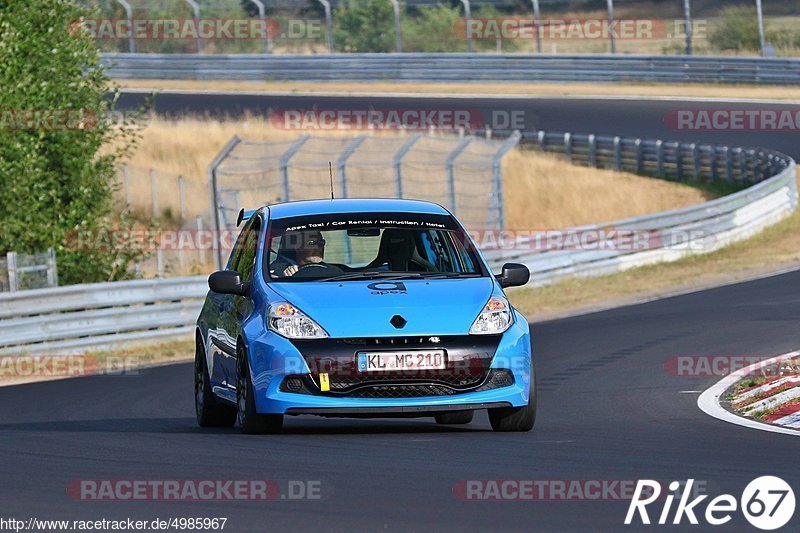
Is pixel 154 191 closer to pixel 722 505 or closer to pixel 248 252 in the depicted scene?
pixel 248 252

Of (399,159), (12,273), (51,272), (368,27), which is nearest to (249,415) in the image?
(12,273)

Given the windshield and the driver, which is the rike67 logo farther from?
the driver

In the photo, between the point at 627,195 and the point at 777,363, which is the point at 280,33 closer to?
the point at 627,195

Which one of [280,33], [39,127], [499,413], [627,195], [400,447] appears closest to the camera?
[400,447]

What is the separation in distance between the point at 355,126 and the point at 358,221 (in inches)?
1195

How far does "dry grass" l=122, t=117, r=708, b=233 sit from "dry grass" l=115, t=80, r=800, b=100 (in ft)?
25.0

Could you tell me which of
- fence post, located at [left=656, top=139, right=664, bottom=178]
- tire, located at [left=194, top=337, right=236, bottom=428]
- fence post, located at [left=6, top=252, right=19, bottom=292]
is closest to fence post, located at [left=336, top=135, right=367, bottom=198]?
fence post, located at [left=6, top=252, right=19, bottom=292]

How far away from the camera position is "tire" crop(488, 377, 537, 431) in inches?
388

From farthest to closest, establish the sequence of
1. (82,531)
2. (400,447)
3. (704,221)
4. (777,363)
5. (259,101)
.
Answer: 1. (259,101)
2. (704,221)
3. (777,363)
4. (400,447)
5. (82,531)

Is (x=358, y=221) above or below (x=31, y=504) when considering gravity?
above

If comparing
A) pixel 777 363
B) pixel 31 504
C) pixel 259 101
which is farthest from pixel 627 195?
pixel 31 504

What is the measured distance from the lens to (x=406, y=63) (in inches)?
1986

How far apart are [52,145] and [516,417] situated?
585 inches

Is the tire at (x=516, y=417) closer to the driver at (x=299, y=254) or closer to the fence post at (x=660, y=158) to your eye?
the driver at (x=299, y=254)
